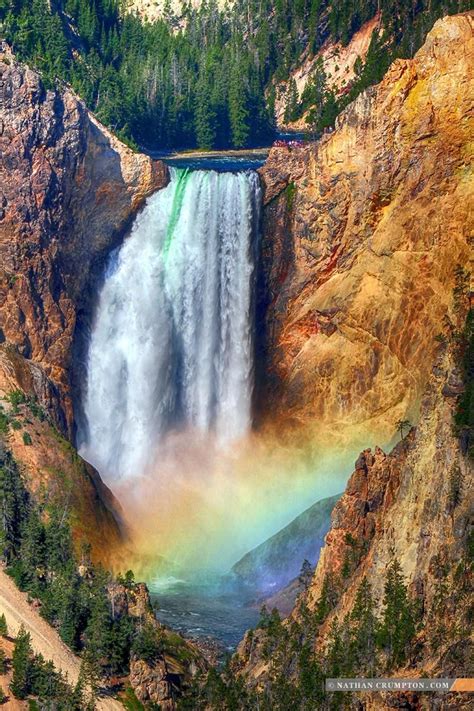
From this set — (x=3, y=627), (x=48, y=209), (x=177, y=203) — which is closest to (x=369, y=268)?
(x=177, y=203)

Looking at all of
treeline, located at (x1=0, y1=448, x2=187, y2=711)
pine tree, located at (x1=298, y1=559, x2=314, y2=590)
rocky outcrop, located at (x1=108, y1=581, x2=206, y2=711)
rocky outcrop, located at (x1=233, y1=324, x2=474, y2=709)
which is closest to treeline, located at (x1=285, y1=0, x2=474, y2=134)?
pine tree, located at (x1=298, y1=559, x2=314, y2=590)

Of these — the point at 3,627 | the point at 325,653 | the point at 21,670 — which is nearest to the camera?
the point at 21,670

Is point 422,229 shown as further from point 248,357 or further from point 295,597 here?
point 295,597

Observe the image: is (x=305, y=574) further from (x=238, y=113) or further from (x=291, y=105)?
(x=291, y=105)

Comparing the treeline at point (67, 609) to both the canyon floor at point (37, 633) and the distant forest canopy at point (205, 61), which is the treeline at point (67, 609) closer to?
the canyon floor at point (37, 633)

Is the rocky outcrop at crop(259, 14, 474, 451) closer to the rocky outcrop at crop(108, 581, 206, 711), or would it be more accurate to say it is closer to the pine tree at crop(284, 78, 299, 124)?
the rocky outcrop at crop(108, 581, 206, 711)

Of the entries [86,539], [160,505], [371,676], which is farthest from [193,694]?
[160,505]
